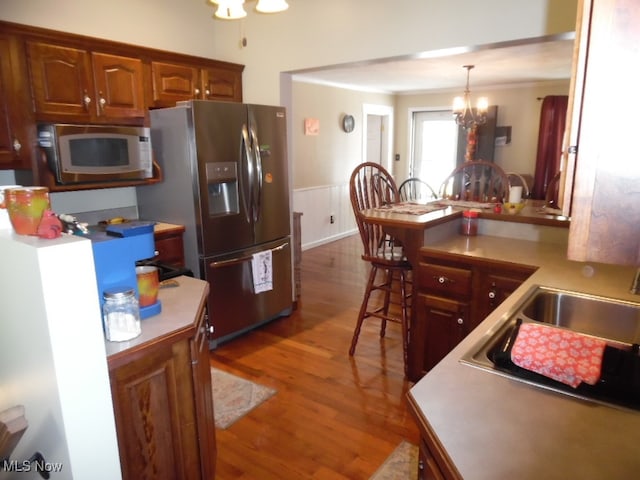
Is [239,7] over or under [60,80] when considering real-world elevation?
over

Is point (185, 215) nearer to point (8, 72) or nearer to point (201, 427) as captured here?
point (8, 72)

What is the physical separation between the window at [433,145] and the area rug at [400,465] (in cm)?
599

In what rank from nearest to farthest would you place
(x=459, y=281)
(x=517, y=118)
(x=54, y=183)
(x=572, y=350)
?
(x=572, y=350) → (x=459, y=281) → (x=54, y=183) → (x=517, y=118)

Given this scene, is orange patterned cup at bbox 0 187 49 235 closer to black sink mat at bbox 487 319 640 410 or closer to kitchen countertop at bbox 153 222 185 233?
black sink mat at bbox 487 319 640 410

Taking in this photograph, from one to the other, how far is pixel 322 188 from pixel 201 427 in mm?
4814

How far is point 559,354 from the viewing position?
47.1 inches

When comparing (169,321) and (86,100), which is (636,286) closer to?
(169,321)

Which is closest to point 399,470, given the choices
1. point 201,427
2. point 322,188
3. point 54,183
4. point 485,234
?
point 201,427

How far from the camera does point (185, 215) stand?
3.10 m

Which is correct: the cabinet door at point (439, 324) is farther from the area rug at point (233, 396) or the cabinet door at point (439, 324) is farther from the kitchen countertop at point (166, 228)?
the kitchen countertop at point (166, 228)

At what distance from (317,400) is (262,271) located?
1.18 metres

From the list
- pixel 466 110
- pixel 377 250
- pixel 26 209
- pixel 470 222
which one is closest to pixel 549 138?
pixel 466 110

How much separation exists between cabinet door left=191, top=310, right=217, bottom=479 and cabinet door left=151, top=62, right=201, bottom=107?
2.11m

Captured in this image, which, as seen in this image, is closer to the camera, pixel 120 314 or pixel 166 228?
pixel 120 314
